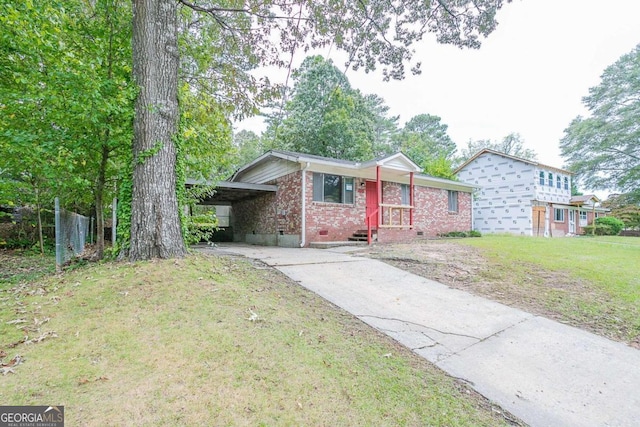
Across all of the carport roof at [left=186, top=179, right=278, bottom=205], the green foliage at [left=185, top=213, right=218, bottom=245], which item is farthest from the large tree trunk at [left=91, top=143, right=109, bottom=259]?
the carport roof at [left=186, top=179, right=278, bottom=205]

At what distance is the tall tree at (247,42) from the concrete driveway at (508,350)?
2789 millimetres

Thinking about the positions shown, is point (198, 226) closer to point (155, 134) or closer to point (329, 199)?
point (155, 134)

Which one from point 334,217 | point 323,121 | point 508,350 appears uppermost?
point 323,121

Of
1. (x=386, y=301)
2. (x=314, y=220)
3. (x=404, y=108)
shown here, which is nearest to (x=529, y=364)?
(x=386, y=301)

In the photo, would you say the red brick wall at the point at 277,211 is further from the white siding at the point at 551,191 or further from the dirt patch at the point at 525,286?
the white siding at the point at 551,191

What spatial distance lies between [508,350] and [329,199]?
8829 mm

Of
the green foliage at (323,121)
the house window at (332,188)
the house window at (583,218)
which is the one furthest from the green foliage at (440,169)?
the house window at (332,188)

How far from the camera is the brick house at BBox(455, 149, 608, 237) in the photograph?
69.6ft

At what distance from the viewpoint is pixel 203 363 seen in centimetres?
238

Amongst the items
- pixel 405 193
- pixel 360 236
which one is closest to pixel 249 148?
pixel 405 193

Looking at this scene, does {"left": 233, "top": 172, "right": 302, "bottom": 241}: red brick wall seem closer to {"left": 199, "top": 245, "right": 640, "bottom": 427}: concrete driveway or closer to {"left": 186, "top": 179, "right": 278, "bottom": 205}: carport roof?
{"left": 186, "top": 179, "right": 278, "bottom": 205}: carport roof

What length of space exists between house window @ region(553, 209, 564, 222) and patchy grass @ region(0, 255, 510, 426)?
25.9 metres

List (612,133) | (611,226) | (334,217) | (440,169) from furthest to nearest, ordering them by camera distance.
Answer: (612,133) → (440,169) → (611,226) → (334,217)

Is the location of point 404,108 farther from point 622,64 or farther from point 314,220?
point 314,220
